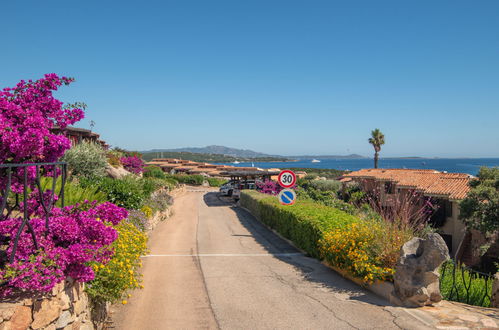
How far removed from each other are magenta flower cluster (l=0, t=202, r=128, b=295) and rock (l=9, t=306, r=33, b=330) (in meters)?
0.22

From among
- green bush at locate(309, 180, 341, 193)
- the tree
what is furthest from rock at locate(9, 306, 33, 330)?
green bush at locate(309, 180, 341, 193)

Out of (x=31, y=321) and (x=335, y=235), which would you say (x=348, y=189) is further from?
(x=31, y=321)

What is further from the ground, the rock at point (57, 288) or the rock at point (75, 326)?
the rock at point (57, 288)

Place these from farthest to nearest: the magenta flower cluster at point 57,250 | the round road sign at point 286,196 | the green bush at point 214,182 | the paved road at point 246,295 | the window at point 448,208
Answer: the green bush at point 214,182 < the window at point 448,208 < the round road sign at point 286,196 < the paved road at point 246,295 < the magenta flower cluster at point 57,250

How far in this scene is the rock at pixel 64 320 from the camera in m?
4.32

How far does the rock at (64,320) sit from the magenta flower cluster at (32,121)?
1790 millimetres

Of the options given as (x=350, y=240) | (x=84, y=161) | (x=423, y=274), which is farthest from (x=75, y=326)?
(x=84, y=161)

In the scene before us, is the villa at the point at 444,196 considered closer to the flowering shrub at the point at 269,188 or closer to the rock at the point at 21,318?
the flowering shrub at the point at 269,188

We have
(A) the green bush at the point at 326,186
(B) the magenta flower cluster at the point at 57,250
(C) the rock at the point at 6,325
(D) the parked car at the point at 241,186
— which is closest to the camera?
(C) the rock at the point at 6,325

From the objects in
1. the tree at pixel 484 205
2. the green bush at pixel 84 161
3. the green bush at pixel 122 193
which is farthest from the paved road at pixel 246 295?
the tree at pixel 484 205

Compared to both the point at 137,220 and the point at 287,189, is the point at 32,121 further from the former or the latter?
the point at 287,189

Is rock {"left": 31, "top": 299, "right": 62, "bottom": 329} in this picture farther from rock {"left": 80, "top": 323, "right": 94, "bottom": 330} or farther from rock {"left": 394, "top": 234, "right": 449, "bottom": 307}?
rock {"left": 394, "top": 234, "right": 449, "bottom": 307}

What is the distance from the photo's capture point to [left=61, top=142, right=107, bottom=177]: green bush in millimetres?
17781

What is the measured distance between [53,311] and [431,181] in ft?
97.9
